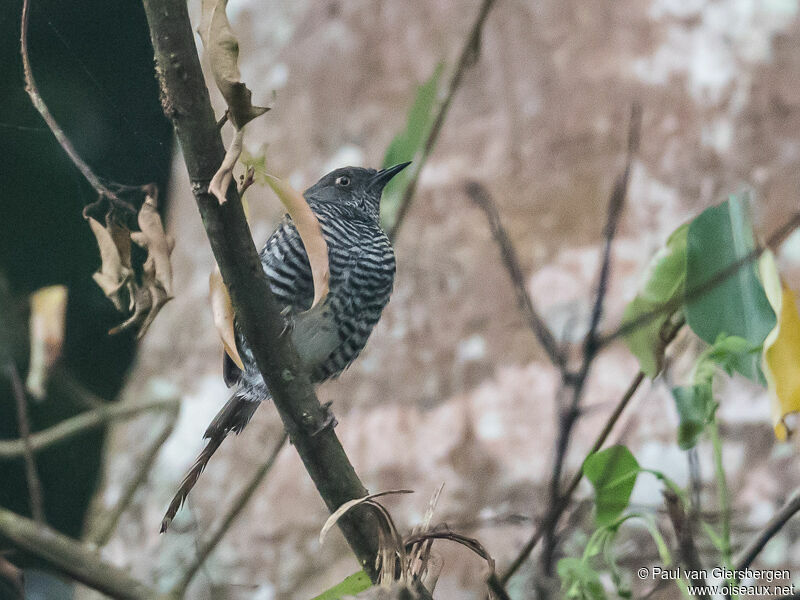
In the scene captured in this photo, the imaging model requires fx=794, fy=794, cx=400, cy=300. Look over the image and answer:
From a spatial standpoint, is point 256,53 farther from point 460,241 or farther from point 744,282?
point 744,282

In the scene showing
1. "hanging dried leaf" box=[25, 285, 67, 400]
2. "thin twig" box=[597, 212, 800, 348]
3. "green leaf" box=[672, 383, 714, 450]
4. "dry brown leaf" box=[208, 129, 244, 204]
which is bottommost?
"green leaf" box=[672, 383, 714, 450]

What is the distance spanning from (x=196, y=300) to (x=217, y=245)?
167 cm

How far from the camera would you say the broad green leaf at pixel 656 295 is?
92 centimetres

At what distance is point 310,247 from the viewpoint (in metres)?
0.81

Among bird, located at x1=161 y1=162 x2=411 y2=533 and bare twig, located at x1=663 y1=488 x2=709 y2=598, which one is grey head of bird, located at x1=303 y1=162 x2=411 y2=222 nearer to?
bird, located at x1=161 y1=162 x2=411 y2=533

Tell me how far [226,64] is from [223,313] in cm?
27

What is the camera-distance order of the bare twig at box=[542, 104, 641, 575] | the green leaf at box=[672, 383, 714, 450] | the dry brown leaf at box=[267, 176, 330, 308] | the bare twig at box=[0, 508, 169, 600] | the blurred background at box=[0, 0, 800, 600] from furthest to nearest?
1. the blurred background at box=[0, 0, 800, 600]
2. the bare twig at box=[0, 508, 169, 600]
3. the green leaf at box=[672, 383, 714, 450]
4. the dry brown leaf at box=[267, 176, 330, 308]
5. the bare twig at box=[542, 104, 641, 575]

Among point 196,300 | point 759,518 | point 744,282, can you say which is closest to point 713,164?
point 759,518

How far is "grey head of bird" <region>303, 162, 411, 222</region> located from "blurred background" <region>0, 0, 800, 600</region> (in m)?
0.40

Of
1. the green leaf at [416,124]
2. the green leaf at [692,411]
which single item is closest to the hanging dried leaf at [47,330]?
the green leaf at [416,124]

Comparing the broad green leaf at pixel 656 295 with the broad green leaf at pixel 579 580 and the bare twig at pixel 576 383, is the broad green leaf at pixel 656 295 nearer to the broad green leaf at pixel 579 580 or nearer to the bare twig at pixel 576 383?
the broad green leaf at pixel 579 580

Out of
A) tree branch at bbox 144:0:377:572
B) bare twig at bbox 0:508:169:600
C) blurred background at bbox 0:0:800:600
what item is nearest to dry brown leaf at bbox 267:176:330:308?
tree branch at bbox 144:0:377:572

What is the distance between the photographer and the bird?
4.77 ft

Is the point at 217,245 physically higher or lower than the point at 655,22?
lower
